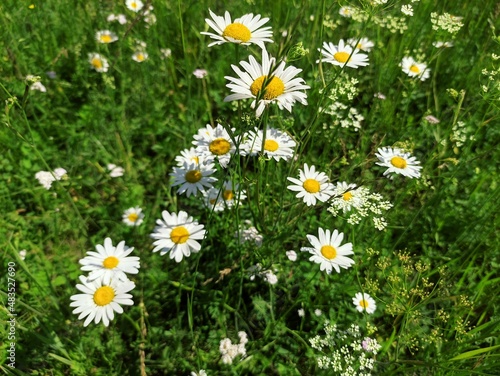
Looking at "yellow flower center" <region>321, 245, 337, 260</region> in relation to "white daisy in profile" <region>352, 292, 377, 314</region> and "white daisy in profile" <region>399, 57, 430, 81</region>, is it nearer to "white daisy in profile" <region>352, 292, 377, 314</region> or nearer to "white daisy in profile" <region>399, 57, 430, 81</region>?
"white daisy in profile" <region>352, 292, 377, 314</region>

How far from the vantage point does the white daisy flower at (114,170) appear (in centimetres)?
269

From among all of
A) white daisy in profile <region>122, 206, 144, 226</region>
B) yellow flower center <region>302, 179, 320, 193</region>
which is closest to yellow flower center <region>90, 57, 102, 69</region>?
white daisy in profile <region>122, 206, 144, 226</region>

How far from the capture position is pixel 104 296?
1.75 metres

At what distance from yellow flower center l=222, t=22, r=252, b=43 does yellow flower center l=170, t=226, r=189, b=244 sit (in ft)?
3.03

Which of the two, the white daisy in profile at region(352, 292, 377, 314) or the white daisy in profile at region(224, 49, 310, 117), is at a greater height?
the white daisy in profile at region(224, 49, 310, 117)

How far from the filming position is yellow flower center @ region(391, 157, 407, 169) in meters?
2.07

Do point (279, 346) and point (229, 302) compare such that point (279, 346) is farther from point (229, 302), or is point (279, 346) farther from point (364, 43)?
point (364, 43)

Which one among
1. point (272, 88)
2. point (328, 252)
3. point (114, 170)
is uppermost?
point (114, 170)

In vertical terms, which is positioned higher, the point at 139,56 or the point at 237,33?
the point at 139,56

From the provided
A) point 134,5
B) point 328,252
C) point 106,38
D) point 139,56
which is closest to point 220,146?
point 328,252

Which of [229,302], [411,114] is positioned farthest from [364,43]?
[229,302]

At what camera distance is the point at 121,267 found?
184cm

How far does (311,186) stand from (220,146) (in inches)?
20.0

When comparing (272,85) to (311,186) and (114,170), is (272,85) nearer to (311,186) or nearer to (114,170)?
(311,186)
